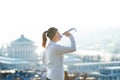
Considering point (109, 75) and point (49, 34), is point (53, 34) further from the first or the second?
point (109, 75)

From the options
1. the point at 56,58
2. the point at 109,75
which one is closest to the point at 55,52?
the point at 56,58

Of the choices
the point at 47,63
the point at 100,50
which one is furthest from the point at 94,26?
the point at 47,63

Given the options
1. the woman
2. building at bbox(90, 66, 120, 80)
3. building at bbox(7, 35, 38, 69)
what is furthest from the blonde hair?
building at bbox(7, 35, 38, 69)

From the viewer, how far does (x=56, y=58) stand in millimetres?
3275

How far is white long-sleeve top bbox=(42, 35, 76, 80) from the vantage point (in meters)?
3.24

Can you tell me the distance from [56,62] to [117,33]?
370ft

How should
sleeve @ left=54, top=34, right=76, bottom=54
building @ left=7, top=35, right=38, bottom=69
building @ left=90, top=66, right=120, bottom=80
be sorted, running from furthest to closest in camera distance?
building @ left=7, top=35, right=38, bottom=69, building @ left=90, top=66, right=120, bottom=80, sleeve @ left=54, top=34, right=76, bottom=54

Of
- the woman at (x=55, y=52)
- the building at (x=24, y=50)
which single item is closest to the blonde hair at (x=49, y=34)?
the woman at (x=55, y=52)

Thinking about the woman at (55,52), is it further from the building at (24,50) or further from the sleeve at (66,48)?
the building at (24,50)

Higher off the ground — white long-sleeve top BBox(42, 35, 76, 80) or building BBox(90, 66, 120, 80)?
building BBox(90, 66, 120, 80)

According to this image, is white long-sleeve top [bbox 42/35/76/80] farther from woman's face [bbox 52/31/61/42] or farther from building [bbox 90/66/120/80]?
building [bbox 90/66/120/80]

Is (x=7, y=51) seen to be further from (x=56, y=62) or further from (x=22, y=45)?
(x=56, y=62)

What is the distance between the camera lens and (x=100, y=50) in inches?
4013

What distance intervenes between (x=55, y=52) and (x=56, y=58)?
4 cm
